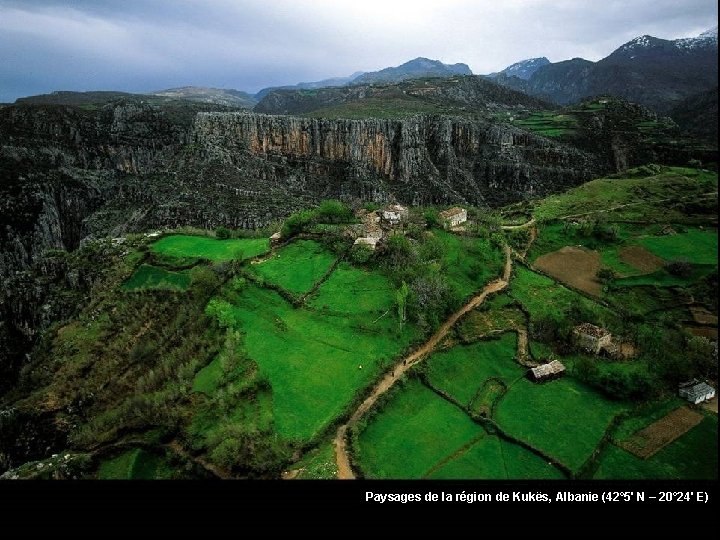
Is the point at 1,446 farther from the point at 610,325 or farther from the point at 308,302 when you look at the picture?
the point at 610,325

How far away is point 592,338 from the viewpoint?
3347 centimetres

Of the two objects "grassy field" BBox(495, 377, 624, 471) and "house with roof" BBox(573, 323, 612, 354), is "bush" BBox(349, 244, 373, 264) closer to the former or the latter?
"grassy field" BBox(495, 377, 624, 471)

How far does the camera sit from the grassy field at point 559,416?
25734mm

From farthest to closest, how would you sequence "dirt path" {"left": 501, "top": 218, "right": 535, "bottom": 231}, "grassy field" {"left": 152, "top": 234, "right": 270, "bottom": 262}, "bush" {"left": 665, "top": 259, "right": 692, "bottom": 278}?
1. "dirt path" {"left": 501, "top": 218, "right": 535, "bottom": 231}
2. "grassy field" {"left": 152, "top": 234, "right": 270, "bottom": 262}
3. "bush" {"left": 665, "top": 259, "right": 692, "bottom": 278}

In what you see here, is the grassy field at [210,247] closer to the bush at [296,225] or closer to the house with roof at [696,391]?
the bush at [296,225]

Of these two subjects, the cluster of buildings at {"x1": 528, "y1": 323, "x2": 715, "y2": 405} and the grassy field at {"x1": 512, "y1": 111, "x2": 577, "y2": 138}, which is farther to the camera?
the grassy field at {"x1": 512, "y1": 111, "x2": 577, "y2": 138}

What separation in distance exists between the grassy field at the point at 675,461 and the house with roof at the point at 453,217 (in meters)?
32.5

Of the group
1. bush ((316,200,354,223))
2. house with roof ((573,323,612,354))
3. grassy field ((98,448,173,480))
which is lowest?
grassy field ((98,448,173,480))

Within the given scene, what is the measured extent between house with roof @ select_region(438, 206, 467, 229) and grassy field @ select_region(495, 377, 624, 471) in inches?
1067

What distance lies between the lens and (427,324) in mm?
35281

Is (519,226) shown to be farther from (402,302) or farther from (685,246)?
(402,302)

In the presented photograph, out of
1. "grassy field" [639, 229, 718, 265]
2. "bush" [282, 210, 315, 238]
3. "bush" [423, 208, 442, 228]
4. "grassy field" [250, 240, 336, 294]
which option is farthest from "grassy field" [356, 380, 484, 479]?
"grassy field" [639, 229, 718, 265]

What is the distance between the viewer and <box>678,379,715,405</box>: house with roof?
2828cm
